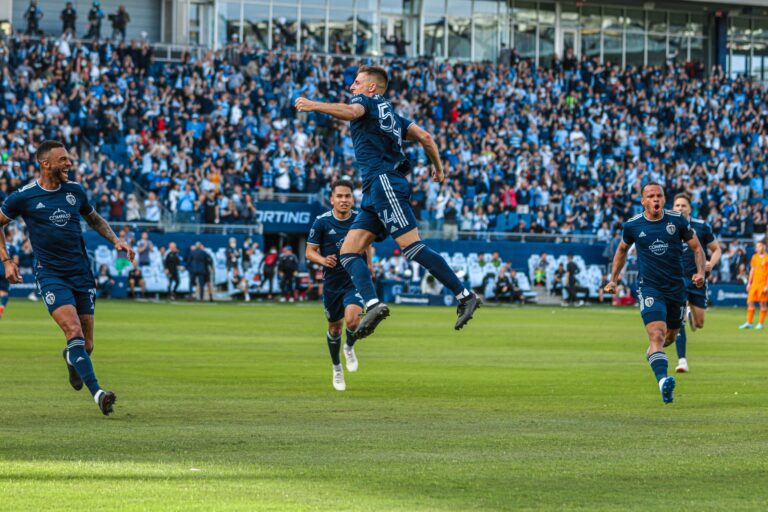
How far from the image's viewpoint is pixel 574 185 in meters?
57.3

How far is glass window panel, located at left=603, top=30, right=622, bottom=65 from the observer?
7238cm

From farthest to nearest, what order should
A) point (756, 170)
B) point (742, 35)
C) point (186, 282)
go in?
point (742, 35) → point (756, 170) → point (186, 282)

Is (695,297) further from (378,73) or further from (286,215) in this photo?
(286,215)

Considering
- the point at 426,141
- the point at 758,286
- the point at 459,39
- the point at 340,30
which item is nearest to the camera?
the point at 426,141

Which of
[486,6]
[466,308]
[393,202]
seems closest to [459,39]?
[486,6]

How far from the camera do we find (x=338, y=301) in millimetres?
16953

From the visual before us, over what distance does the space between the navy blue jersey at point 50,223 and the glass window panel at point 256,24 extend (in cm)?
5038

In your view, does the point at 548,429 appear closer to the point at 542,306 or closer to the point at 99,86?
the point at 542,306

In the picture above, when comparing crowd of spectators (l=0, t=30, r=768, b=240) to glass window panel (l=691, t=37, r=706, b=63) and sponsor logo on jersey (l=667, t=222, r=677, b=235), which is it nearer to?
glass window panel (l=691, t=37, r=706, b=63)

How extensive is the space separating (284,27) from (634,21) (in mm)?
20699

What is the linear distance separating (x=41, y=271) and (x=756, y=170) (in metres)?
52.6

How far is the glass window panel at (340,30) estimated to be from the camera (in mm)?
64188

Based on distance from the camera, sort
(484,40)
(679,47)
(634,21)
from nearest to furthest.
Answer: (484,40) < (634,21) < (679,47)

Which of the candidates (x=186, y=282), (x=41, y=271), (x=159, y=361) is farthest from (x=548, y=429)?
(x=186, y=282)
